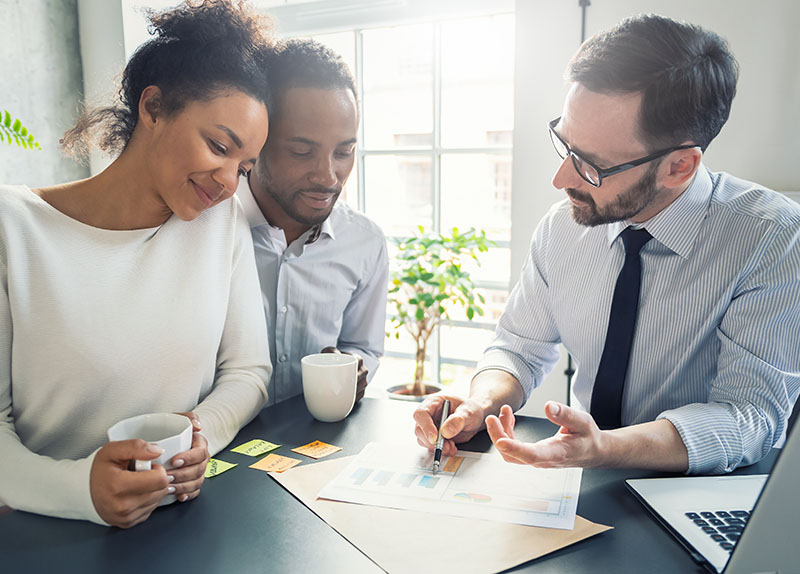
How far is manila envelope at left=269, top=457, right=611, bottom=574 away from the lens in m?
0.73

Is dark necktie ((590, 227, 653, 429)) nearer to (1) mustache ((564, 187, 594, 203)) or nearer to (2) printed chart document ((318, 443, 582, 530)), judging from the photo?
(1) mustache ((564, 187, 594, 203))

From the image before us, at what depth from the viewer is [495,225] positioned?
3.08 metres

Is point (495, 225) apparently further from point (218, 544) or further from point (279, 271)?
point (218, 544)

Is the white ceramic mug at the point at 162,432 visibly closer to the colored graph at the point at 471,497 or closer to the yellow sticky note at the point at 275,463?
the yellow sticky note at the point at 275,463

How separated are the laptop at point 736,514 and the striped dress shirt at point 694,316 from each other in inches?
3.2

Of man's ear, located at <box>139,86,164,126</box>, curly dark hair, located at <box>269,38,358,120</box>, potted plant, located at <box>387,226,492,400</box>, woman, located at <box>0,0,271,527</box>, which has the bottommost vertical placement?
potted plant, located at <box>387,226,492,400</box>

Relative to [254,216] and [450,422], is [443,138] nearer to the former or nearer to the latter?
[254,216]

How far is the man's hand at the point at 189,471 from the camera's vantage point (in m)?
0.83

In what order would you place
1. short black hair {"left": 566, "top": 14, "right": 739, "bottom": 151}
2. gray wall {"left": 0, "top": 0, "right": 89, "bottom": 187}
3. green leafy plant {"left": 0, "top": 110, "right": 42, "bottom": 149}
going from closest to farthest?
short black hair {"left": 566, "top": 14, "right": 739, "bottom": 151}, green leafy plant {"left": 0, "top": 110, "right": 42, "bottom": 149}, gray wall {"left": 0, "top": 0, "right": 89, "bottom": 187}

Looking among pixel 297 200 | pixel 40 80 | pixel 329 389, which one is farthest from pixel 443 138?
pixel 329 389

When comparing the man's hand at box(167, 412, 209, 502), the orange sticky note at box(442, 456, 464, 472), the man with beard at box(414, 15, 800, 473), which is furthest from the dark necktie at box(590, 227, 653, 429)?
the man's hand at box(167, 412, 209, 502)

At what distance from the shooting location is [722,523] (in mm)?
801

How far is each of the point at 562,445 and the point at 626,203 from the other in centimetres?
65

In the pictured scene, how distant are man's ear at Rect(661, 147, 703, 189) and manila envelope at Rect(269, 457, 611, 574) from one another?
832 millimetres
